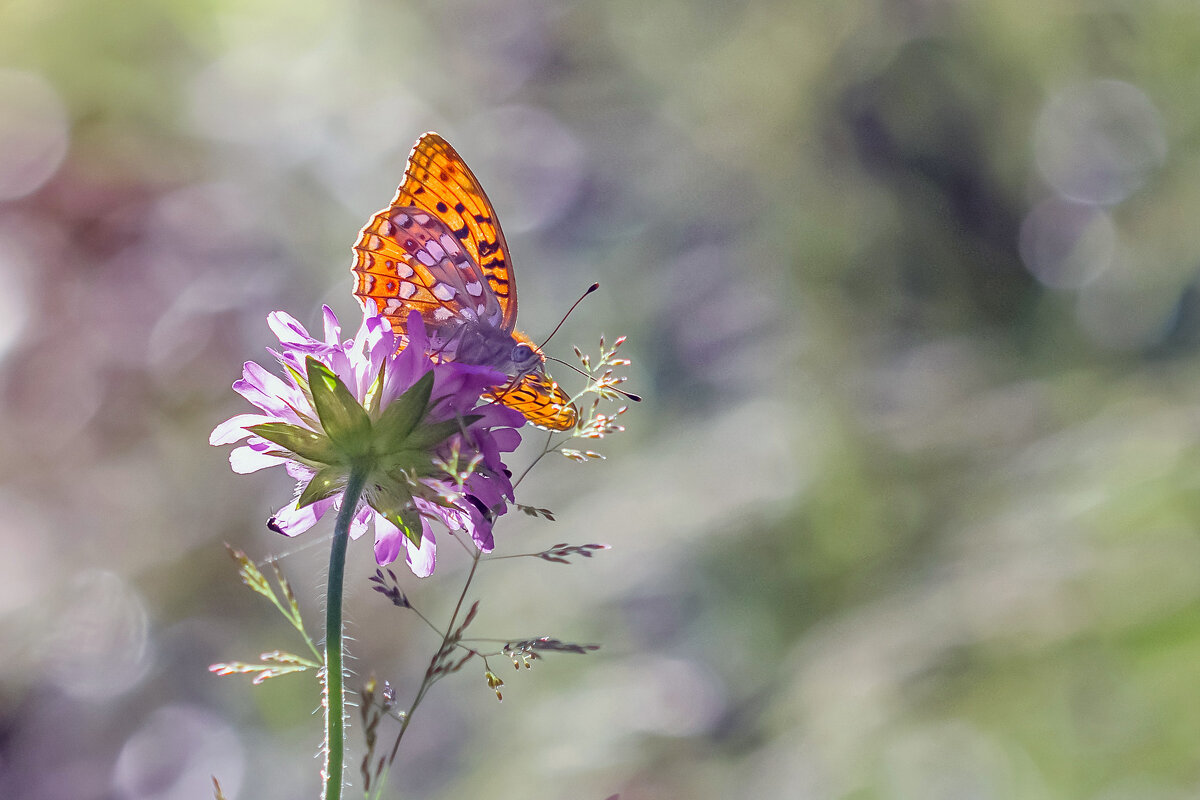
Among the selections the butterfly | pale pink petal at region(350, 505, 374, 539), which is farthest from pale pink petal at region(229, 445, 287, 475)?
the butterfly

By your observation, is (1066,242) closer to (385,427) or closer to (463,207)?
(463,207)

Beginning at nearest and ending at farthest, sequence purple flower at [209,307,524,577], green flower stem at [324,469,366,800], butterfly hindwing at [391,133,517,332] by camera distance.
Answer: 1. green flower stem at [324,469,366,800]
2. purple flower at [209,307,524,577]
3. butterfly hindwing at [391,133,517,332]

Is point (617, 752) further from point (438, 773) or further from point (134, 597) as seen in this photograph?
point (134, 597)

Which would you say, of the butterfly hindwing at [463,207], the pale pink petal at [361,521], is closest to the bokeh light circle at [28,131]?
the butterfly hindwing at [463,207]

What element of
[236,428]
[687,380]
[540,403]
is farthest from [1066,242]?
[236,428]

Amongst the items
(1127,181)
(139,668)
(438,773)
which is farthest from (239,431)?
(1127,181)

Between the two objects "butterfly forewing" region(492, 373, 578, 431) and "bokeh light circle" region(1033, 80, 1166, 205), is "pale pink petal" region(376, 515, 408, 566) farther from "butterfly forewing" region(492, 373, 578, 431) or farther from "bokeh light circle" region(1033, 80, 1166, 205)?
"bokeh light circle" region(1033, 80, 1166, 205)
